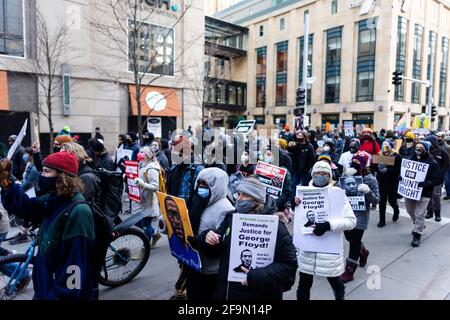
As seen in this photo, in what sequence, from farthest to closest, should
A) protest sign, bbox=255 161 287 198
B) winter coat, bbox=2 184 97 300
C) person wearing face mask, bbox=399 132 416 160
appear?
person wearing face mask, bbox=399 132 416 160
protest sign, bbox=255 161 287 198
winter coat, bbox=2 184 97 300

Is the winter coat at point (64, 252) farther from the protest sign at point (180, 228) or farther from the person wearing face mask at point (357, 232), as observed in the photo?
the person wearing face mask at point (357, 232)

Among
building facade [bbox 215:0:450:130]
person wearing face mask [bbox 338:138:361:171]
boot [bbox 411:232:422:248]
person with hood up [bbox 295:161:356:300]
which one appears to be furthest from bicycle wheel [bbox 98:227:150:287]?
building facade [bbox 215:0:450:130]

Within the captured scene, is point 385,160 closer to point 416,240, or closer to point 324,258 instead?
point 416,240

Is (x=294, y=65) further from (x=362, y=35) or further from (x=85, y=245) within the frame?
(x=85, y=245)

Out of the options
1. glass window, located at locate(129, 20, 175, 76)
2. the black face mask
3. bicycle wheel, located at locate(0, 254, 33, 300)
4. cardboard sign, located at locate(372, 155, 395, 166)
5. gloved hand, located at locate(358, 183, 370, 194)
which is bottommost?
bicycle wheel, located at locate(0, 254, 33, 300)

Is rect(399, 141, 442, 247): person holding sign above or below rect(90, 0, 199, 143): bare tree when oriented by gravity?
below

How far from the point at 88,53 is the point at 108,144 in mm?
4616

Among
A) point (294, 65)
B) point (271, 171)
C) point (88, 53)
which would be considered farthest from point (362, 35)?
point (271, 171)

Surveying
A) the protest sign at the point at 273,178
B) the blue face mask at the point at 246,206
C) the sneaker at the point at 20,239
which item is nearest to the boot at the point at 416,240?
the protest sign at the point at 273,178

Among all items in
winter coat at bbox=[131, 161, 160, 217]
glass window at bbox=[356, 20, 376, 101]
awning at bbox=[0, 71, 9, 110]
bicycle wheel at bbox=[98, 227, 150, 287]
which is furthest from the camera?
glass window at bbox=[356, 20, 376, 101]

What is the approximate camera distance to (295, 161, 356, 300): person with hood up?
3.29 metres

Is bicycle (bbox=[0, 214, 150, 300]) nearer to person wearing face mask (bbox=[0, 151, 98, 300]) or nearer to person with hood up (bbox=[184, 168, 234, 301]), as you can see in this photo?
person with hood up (bbox=[184, 168, 234, 301])

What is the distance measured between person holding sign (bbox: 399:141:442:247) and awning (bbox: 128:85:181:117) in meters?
13.2

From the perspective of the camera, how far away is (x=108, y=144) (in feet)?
55.9
